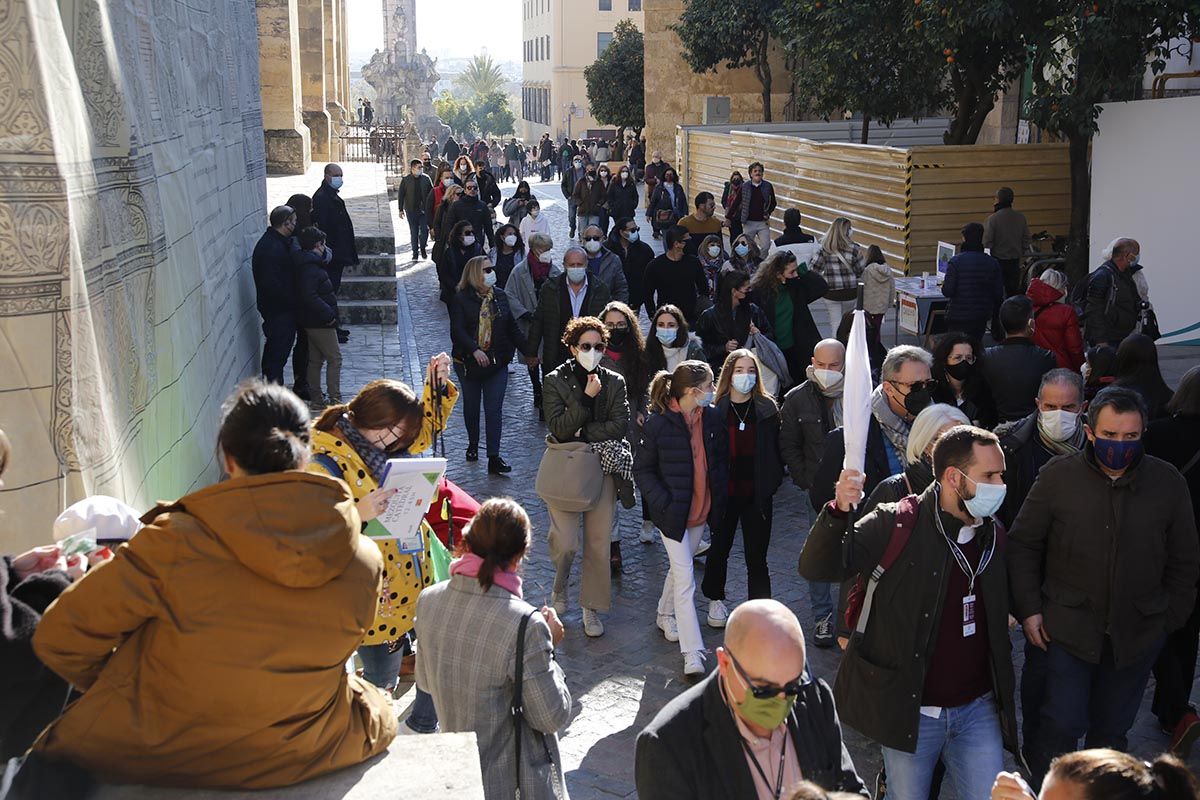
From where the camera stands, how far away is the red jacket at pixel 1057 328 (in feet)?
28.2

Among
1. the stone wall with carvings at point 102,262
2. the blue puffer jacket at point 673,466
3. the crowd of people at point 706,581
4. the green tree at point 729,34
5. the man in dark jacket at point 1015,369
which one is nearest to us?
the crowd of people at point 706,581

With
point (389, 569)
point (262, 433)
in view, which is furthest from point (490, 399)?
point (262, 433)

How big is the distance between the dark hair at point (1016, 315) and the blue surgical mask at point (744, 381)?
68.1 inches

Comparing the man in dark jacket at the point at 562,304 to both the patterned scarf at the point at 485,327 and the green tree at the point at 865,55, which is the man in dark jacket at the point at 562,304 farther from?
the green tree at the point at 865,55

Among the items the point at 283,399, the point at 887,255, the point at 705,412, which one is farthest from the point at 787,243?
the point at 283,399

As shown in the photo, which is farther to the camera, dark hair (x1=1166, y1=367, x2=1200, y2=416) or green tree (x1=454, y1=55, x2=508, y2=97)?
green tree (x1=454, y1=55, x2=508, y2=97)

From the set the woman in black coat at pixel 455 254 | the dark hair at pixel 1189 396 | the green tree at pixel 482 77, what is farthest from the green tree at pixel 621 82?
the green tree at pixel 482 77

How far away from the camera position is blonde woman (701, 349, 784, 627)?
6832 millimetres

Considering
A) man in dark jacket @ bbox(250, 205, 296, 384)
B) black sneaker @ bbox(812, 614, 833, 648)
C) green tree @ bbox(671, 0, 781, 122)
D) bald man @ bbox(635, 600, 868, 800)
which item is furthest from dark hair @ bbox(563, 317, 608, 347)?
green tree @ bbox(671, 0, 781, 122)

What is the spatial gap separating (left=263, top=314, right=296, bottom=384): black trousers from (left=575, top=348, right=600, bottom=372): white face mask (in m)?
4.88

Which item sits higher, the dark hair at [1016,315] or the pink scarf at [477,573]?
the dark hair at [1016,315]

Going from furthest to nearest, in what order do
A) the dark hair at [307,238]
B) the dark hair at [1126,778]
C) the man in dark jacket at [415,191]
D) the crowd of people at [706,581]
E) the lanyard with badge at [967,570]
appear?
the man in dark jacket at [415,191] → the dark hair at [307,238] → the lanyard with badge at [967,570] → the crowd of people at [706,581] → the dark hair at [1126,778]

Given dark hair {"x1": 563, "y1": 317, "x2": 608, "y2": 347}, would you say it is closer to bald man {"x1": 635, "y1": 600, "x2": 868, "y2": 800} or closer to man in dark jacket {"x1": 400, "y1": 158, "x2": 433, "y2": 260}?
bald man {"x1": 635, "y1": 600, "x2": 868, "y2": 800}

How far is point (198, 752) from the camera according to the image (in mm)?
3004
